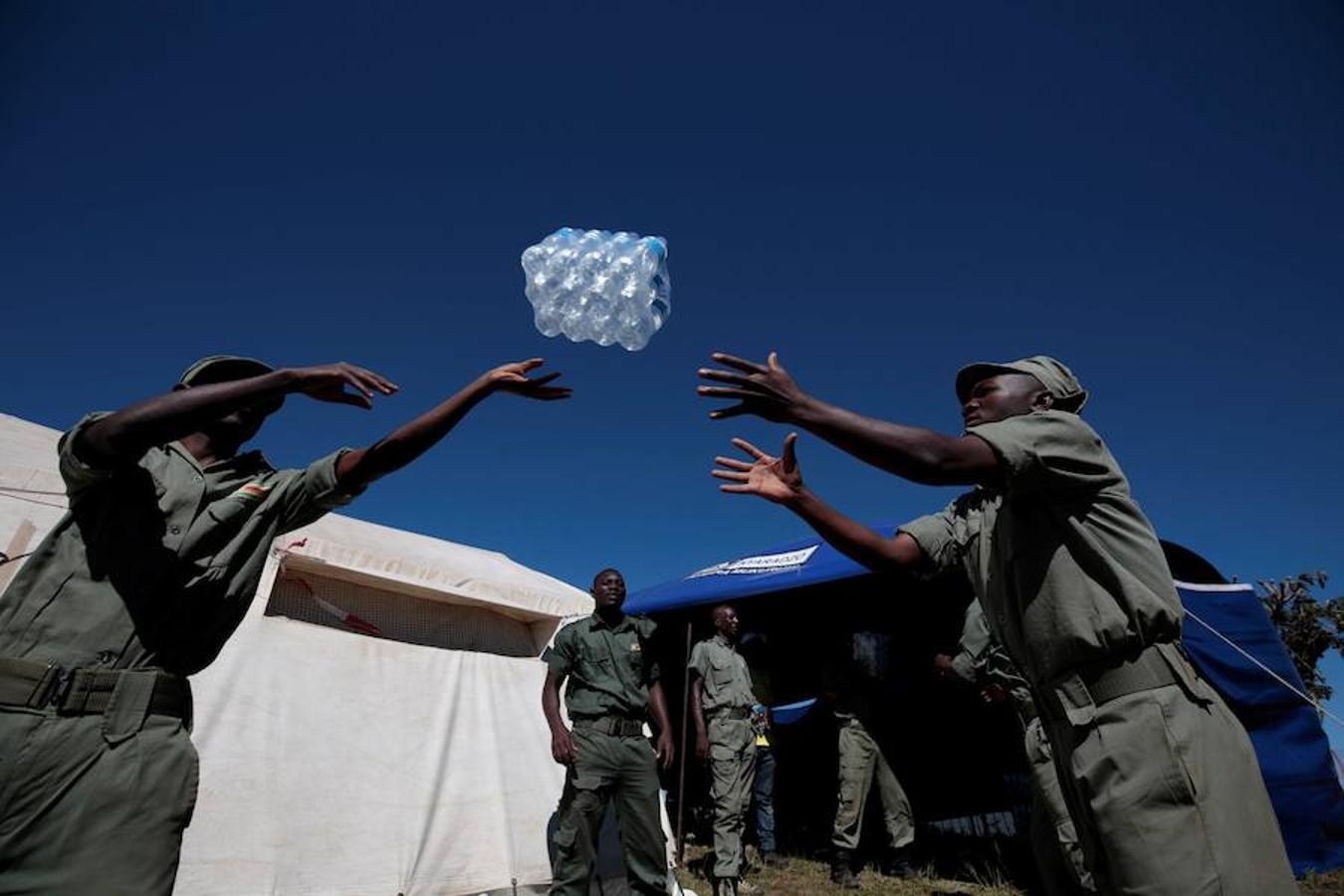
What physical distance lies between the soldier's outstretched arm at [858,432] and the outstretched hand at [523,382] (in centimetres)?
73

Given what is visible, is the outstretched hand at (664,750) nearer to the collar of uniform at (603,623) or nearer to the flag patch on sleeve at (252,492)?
the collar of uniform at (603,623)

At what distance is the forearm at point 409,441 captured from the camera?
2.41m

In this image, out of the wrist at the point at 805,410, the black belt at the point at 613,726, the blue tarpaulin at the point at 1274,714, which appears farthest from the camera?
the blue tarpaulin at the point at 1274,714

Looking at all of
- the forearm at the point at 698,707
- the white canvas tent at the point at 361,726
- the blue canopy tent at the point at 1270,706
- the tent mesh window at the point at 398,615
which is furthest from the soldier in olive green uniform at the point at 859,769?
the tent mesh window at the point at 398,615

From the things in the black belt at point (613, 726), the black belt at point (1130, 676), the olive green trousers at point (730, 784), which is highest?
the black belt at point (1130, 676)

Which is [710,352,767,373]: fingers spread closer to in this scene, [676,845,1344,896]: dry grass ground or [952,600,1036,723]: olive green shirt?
[952,600,1036,723]: olive green shirt

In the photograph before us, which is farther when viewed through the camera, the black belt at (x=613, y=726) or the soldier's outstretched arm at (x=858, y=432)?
the black belt at (x=613, y=726)

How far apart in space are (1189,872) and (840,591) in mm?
8158

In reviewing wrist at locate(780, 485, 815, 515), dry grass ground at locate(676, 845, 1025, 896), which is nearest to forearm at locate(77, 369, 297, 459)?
wrist at locate(780, 485, 815, 515)

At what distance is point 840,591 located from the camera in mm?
9680

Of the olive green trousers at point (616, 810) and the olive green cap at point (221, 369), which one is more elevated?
the olive green cap at point (221, 369)

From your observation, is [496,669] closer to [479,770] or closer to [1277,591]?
[479,770]

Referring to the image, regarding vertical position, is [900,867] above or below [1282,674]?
below

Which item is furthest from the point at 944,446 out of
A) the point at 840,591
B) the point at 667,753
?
the point at 840,591
